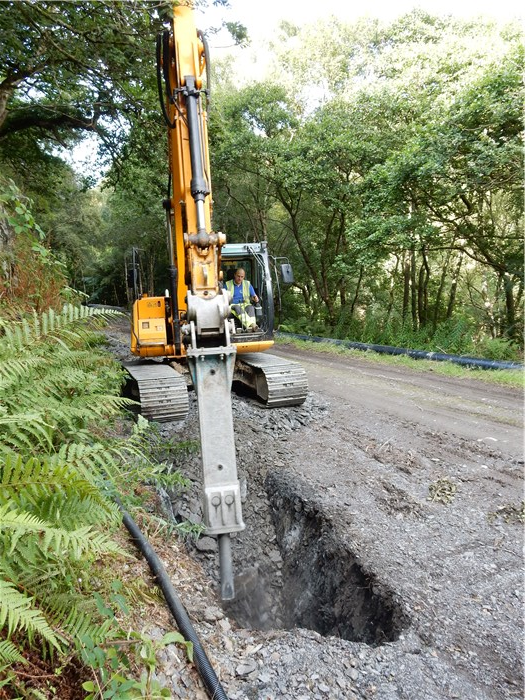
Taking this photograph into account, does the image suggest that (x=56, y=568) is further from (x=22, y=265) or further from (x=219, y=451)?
(x=22, y=265)

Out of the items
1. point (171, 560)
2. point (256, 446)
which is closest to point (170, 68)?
point (256, 446)

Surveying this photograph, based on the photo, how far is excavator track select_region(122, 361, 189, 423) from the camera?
5.53m

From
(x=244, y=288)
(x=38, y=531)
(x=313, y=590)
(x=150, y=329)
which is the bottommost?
(x=313, y=590)

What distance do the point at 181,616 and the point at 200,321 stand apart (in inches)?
67.8

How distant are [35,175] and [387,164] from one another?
8636mm

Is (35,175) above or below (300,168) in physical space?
below

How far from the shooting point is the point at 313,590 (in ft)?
11.3

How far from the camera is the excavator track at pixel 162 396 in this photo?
18.1 feet

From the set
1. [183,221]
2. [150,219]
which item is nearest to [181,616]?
[183,221]

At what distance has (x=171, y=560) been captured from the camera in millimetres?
2990

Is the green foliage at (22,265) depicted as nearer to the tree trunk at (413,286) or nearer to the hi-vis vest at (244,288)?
the hi-vis vest at (244,288)

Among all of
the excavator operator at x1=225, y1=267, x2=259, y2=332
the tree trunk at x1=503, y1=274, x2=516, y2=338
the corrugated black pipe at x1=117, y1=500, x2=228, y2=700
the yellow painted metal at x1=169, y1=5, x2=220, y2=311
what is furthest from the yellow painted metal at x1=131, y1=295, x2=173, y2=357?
the tree trunk at x1=503, y1=274, x2=516, y2=338

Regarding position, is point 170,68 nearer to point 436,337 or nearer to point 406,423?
point 406,423

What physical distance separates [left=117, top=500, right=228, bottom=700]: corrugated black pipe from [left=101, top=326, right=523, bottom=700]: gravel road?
7cm
